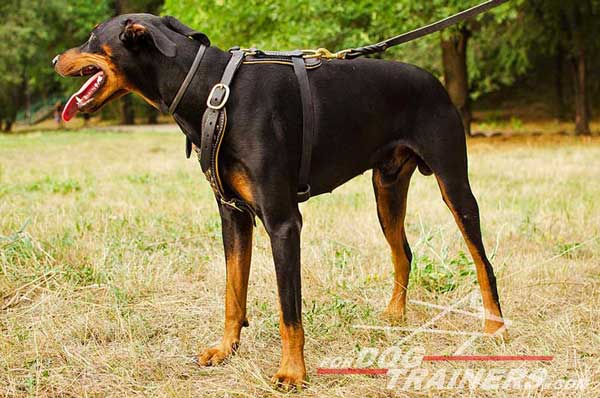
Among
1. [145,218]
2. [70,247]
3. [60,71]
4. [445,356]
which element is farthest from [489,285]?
[145,218]

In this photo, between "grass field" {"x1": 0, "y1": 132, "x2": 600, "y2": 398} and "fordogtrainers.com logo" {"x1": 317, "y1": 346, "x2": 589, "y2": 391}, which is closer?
"fordogtrainers.com logo" {"x1": 317, "y1": 346, "x2": 589, "y2": 391}

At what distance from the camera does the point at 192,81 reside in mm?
3277

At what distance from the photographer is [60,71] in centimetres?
324

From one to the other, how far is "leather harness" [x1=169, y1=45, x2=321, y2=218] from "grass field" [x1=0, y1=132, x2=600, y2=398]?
2.97ft

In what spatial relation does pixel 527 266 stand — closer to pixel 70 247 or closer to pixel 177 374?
pixel 177 374

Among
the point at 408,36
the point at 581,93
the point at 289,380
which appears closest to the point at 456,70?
the point at 581,93

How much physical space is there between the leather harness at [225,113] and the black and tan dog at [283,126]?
3cm

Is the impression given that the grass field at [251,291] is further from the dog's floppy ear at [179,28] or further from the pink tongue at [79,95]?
the dog's floppy ear at [179,28]

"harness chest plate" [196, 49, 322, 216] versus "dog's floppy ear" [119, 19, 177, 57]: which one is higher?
"dog's floppy ear" [119, 19, 177, 57]

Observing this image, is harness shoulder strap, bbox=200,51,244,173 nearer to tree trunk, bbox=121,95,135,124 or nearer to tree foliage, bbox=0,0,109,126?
tree foliage, bbox=0,0,109,126

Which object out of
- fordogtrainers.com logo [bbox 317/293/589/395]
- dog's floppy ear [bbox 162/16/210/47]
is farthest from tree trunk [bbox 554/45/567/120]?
dog's floppy ear [bbox 162/16/210/47]

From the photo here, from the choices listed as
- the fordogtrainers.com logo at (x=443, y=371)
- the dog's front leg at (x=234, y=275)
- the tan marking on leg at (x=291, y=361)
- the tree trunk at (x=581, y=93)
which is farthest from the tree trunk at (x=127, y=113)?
the tan marking on leg at (x=291, y=361)

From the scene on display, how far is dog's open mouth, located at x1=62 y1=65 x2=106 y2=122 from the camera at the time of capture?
3.21 metres

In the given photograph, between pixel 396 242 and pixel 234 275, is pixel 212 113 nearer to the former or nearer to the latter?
pixel 234 275
